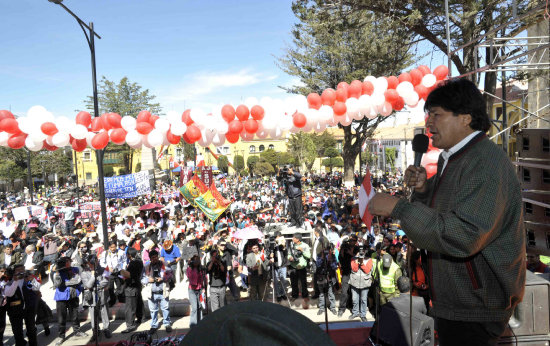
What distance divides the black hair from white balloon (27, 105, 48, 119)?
7160 mm

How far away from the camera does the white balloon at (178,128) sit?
7160 millimetres

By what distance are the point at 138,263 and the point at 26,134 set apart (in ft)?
12.4

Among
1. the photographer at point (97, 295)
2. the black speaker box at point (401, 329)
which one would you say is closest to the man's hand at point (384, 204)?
the black speaker box at point (401, 329)

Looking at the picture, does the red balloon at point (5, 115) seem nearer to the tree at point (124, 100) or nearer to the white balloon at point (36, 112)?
the white balloon at point (36, 112)

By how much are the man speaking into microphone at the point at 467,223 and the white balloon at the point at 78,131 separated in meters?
6.70

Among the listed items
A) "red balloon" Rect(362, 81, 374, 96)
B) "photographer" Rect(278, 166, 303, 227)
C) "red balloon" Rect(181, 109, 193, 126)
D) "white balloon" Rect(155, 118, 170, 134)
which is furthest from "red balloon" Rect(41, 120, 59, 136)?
"photographer" Rect(278, 166, 303, 227)

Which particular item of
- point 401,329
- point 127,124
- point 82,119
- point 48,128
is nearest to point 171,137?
point 127,124

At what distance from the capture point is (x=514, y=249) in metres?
1.54

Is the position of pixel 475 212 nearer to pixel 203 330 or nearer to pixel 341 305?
pixel 203 330

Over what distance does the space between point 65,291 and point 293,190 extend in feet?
21.8

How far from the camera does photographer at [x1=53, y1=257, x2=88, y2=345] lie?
28.2 feet

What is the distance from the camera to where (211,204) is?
45.3 feet

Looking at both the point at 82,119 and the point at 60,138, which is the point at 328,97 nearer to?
the point at 82,119

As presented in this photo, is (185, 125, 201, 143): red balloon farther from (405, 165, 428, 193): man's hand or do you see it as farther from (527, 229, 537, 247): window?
(527, 229, 537, 247): window
